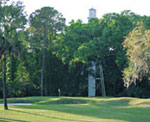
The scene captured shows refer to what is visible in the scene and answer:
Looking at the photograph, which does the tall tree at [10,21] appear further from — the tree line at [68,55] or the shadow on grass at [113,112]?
the shadow on grass at [113,112]

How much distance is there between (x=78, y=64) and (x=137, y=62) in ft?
68.7

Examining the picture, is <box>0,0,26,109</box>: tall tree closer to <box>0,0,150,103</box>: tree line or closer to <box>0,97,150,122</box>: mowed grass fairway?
<box>0,0,150,103</box>: tree line

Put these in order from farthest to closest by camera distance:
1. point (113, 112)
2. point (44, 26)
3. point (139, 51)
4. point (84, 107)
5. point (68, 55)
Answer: point (44, 26) → point (68, 55) → point (139, 51) → point (84, 107) → point (113, 112)

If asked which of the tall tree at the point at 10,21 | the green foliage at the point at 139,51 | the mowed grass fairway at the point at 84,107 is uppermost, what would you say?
the tall tree at the point at 10,21

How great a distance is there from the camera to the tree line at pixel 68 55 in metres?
42.8

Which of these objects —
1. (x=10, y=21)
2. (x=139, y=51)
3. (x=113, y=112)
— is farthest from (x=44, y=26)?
(x=113, y=112)

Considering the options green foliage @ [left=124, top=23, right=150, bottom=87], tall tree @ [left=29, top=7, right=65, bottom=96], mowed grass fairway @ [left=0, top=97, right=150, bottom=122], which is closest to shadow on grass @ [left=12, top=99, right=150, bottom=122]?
mowed grass fairway @ [left=0, top=97, right=150, bottom=122]

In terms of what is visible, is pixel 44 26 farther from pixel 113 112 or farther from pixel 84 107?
pixel 113 112

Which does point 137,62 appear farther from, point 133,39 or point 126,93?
point 126,93

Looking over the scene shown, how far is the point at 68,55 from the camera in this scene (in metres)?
46.8

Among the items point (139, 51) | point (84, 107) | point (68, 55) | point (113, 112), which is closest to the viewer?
point (113, 112)

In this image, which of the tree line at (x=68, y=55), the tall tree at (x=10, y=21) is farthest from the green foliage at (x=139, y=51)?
the tall tree at (x=10, y=21)

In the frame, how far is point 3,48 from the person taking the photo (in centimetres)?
2570

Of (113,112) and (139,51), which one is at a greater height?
(139,51)
